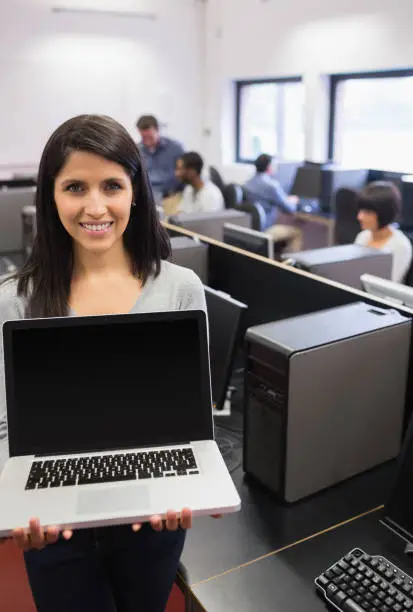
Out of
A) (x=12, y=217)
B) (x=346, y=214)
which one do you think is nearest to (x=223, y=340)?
(x=12, y=217)

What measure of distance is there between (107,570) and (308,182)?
487cm

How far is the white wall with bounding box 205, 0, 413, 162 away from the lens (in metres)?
4.94

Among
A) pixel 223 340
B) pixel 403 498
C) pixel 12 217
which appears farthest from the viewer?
pixel 12 217

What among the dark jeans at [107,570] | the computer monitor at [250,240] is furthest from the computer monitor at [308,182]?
the dark jeans at [107,570]

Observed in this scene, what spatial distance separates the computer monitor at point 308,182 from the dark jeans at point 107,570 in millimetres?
4708

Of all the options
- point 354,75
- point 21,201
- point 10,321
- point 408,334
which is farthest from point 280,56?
point 10,321

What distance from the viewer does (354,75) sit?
18.3ft

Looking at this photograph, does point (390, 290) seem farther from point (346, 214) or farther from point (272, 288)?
point (346, 214)

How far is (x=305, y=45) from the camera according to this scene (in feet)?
19.0

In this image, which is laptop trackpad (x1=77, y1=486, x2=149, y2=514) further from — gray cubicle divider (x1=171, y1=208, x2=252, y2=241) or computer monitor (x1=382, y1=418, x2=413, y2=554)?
gray cubicle divider (x1=171, y1=208, x2=252, y2=241)

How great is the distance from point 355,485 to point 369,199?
6.60 ft

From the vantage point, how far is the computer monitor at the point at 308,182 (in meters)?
5.45

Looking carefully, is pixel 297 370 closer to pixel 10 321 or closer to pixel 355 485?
pixel 355 485

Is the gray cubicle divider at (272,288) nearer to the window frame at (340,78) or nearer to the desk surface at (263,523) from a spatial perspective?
the desk surface at (263,523)
